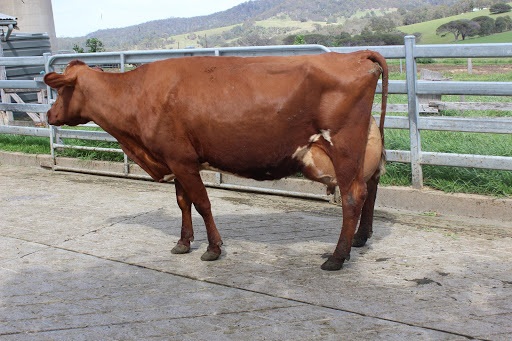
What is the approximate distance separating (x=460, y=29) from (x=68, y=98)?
7814 cm

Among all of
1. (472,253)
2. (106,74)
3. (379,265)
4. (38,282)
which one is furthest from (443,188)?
(38,282)

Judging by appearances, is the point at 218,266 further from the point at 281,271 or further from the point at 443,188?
the point at 443,188

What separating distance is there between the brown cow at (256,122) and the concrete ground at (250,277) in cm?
37

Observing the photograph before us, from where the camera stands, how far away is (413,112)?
23.7ft

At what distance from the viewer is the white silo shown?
1409 inches

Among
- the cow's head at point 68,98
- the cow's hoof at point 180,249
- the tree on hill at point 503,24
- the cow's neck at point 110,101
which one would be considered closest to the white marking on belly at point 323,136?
the cow's hoof at point 180,249

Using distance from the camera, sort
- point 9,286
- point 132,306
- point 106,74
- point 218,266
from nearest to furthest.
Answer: point 132,306 → point 9,286 → point 218,266 → point 106,74

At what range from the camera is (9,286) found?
5379mm

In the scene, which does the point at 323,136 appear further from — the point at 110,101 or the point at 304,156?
the point at 110,101

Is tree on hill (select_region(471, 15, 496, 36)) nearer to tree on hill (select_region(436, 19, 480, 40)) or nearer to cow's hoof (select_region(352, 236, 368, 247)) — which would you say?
tree on hill (select_region(436, 19, 480, 40))

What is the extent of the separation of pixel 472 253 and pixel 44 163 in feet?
23.0

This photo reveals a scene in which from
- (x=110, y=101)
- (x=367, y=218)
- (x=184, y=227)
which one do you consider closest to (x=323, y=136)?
(x=367, y=218)

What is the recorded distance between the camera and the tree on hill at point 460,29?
76.2 metres

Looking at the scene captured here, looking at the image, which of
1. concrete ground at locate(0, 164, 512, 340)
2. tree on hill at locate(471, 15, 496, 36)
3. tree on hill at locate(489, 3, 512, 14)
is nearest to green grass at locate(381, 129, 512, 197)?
concrete ground at locate(0, 164, 512, 340)
